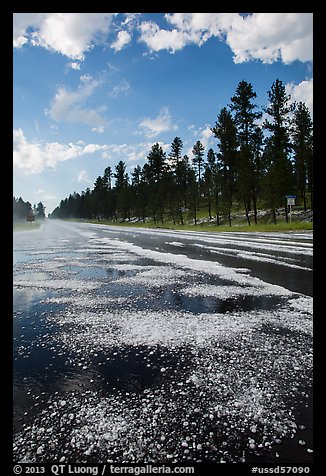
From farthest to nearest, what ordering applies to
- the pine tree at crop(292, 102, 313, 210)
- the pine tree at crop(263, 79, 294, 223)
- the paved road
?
the pine tree at crop(292, 102, 313, 210)
the pine tree at crop(263, 79, 294, 223)
the paved road

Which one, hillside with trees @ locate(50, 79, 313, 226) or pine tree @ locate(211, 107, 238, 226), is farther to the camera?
pine tree @ locate(211, 107, 238, 226)

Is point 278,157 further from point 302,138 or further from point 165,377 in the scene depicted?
point 165,377

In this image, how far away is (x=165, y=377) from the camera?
2803 millimetres

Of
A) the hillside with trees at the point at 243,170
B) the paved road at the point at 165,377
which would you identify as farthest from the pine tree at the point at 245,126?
the paved road at the point at 165,377

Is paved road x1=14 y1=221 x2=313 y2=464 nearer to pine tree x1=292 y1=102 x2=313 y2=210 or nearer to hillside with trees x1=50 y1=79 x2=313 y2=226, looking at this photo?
hillside with trees x1=50 y1=79 x2=313 y2=226

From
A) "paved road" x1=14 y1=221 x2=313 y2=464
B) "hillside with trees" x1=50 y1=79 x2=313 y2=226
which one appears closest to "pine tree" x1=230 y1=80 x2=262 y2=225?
"hillside with trees" x1=50 y1=79 x2=313 y2=226

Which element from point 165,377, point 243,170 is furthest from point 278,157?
point 165,377

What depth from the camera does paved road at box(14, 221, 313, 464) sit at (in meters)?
1.94

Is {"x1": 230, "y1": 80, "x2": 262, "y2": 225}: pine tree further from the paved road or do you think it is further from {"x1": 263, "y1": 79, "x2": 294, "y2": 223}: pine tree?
the paved road

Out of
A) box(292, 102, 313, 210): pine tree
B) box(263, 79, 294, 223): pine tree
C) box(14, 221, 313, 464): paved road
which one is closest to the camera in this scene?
box(14, 221, 313, 464): paved road

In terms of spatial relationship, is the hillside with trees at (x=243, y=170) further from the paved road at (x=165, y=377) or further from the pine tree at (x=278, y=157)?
Answer: the paved road at (x=165, y=377)

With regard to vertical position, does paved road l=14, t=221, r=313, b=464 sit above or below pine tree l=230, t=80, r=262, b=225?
below

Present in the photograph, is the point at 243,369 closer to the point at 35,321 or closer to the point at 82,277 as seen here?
the point at 35,321
